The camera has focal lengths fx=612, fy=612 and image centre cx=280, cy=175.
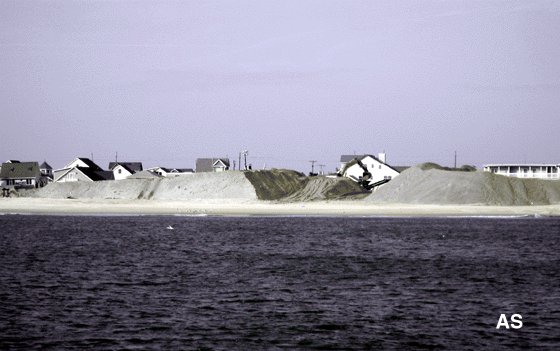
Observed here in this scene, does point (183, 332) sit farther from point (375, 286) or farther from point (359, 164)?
point (359, 164)

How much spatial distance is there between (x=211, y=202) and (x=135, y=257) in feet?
251

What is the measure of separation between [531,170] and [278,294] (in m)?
116

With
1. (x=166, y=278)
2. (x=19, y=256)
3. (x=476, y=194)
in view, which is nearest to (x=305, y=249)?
(x=166, y=278)

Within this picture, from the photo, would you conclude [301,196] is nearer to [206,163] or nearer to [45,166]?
[206,163]

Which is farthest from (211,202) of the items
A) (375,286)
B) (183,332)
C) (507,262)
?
(183,332)

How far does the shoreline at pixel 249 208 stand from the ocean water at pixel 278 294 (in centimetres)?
4148

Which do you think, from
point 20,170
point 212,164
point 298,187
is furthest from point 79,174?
point 298,187

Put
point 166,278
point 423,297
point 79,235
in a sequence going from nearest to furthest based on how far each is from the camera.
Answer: point 423,297 → point 166,278 → point 79,235

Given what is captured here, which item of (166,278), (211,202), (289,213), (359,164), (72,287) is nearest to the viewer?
(72,287)

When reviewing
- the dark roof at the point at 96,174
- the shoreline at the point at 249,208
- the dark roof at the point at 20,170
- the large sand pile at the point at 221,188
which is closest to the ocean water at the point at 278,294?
the shoreline at the point at 249,208

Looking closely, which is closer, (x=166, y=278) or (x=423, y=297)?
(x=423, y=297)

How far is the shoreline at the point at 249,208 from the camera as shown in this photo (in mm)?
94000

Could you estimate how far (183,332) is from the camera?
19156mm

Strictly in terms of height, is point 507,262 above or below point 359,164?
below
